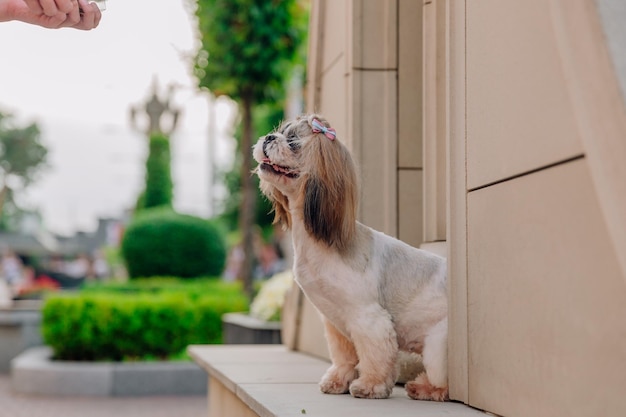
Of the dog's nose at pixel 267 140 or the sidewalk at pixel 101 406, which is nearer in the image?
the dog's nose at pixel 267 140

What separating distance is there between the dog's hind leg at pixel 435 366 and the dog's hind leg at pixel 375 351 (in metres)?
0.14

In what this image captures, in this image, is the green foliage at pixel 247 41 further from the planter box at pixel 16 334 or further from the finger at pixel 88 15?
the finger at pixel 88 15

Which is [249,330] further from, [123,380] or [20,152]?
[20,152]

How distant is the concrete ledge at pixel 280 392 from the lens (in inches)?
143

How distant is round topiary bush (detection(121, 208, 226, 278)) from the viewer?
20312 mm

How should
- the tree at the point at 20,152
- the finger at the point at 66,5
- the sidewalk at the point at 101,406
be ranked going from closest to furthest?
the finger at the point at 66,5 < the sidewalk at the point at 101,406 < the tree at the point at 20,152

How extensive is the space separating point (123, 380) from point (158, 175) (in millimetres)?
17411

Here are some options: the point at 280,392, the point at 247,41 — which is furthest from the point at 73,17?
the point at 247,41

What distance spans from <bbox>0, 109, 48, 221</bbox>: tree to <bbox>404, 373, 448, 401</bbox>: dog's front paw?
76.9m

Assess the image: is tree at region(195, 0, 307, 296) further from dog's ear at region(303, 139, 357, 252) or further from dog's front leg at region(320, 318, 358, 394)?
dog's ear at region(303, 139, 357, 252)

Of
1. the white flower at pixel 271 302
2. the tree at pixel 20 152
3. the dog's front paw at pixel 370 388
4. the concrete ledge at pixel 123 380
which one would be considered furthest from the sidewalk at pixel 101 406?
the tree at pixel 20 152

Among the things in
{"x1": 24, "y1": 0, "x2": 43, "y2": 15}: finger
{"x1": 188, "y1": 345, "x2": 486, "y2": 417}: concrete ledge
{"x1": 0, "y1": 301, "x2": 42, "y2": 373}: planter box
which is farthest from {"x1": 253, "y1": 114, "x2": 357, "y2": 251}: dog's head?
{"x1": 0, "y1": 301, "x2": 42, "y2": 373}: planter box

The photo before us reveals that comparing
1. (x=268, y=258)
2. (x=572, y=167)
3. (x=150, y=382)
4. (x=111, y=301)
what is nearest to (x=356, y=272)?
(x=572, y=167)

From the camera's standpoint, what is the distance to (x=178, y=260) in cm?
2036
